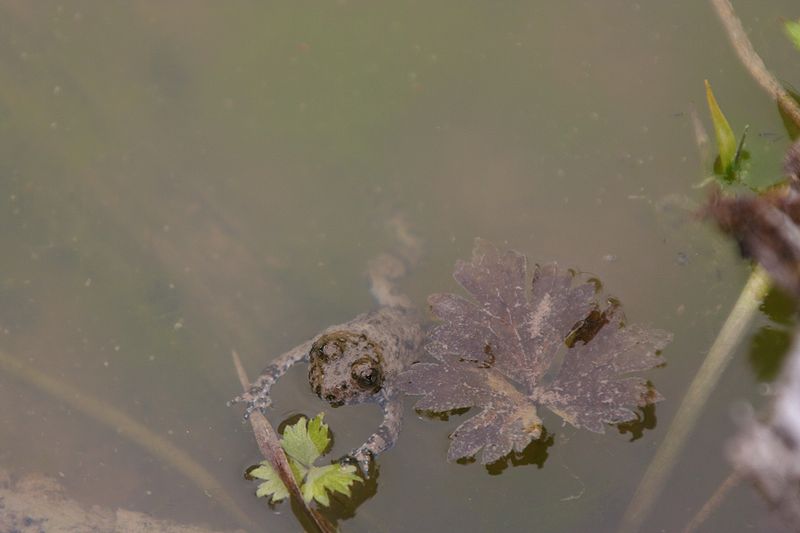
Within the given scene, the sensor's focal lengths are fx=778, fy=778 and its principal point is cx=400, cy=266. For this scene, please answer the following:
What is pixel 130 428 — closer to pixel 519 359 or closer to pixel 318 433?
pixel 318 433

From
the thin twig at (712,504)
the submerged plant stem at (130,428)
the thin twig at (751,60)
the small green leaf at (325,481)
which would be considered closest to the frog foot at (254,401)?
the submerged plant stem at (130,428)

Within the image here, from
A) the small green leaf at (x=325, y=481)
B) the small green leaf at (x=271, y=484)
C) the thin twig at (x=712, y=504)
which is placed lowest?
the thin twig at (x=712, y=504)

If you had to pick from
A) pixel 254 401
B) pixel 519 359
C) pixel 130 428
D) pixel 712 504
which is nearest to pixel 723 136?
pixel 519 359

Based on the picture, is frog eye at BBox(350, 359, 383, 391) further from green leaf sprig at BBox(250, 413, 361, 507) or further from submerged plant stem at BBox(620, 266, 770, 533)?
submerged plant stem at BBox(620, 266, 770, 533)

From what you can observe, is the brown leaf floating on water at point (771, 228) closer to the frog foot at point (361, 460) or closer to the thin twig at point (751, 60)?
the thin twig at point (751, 60)

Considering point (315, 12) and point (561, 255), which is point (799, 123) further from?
point (315, 12)
